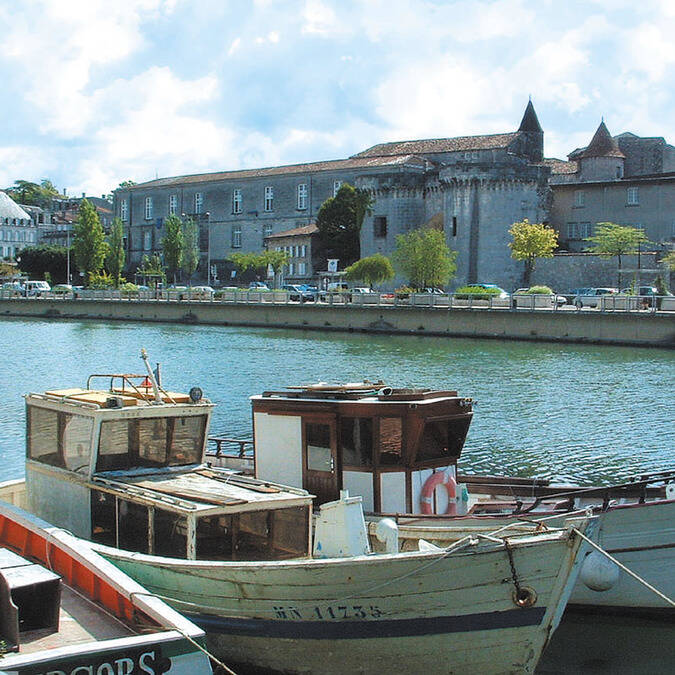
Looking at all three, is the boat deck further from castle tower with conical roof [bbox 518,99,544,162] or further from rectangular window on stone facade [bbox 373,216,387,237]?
castle tower with conical roof [bbox 518,99,544,162]

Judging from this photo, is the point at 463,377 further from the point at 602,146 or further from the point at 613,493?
the point at 602,146

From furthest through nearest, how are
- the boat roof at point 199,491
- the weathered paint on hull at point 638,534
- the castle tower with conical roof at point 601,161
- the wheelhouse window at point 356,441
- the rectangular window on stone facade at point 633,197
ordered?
→ the castle tower with conical roof at point 601,161, the rectangular window on stone facade at point 633,197, the wheelhouse window at point 356,441, the weathered paint on hull at point 638,534, the boat roof at point 199,491

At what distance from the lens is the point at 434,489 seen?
13461mm

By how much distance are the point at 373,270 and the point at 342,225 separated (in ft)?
45.9

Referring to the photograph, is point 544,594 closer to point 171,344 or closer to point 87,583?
point 87,583

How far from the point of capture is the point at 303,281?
310ft

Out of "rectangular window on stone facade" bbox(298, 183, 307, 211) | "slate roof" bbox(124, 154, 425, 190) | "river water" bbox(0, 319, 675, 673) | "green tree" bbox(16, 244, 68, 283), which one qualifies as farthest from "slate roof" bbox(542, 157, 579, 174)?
"green tree" bbox(16, 244, 68, 283)

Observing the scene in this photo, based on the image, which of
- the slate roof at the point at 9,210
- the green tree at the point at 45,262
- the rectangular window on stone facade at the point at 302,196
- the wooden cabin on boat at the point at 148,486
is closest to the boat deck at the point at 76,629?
the wooden cabin on boat at the point at 148,486

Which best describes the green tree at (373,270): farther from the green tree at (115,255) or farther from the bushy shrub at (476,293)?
the green tree at (115,255)

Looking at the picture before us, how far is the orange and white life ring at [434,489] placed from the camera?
13.4 metres

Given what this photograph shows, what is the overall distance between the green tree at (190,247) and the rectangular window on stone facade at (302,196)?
456 inches

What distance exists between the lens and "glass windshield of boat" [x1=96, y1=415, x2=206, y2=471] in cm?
1221

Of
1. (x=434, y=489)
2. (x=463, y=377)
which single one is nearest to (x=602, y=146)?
(x=463, y=377)

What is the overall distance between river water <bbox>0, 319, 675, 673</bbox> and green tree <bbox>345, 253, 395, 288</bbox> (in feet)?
48.7
